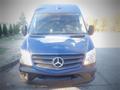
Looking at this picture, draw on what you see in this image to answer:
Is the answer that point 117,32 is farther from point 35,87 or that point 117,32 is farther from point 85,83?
point 35,87

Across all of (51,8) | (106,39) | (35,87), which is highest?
(51,8)

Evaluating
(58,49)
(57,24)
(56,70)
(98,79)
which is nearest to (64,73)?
(56,70)

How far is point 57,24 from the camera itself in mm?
4809

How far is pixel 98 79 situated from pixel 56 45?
879 millimetres

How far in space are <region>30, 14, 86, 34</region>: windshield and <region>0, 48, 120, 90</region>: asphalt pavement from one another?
44 centimetres

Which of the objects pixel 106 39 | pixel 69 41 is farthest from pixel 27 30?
pixel 106 39

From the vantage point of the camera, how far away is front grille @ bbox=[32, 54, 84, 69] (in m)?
4.63

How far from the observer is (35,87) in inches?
190

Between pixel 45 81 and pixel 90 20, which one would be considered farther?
pixel 90 20

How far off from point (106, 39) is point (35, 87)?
2.87 ft

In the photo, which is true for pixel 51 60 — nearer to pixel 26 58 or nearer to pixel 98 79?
pixel 26 58

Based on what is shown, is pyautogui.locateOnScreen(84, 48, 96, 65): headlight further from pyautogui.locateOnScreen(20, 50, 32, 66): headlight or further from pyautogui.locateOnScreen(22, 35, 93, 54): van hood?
pyautogui.locateOnScreen(20, 50, 32, 66): headlight

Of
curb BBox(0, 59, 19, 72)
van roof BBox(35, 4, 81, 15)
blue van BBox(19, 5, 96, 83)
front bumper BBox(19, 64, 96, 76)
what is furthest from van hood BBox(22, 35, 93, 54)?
curb BBox(0, 59, 19, 72)

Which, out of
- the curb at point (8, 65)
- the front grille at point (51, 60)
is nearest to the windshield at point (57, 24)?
the front grille at point (51, 60)
